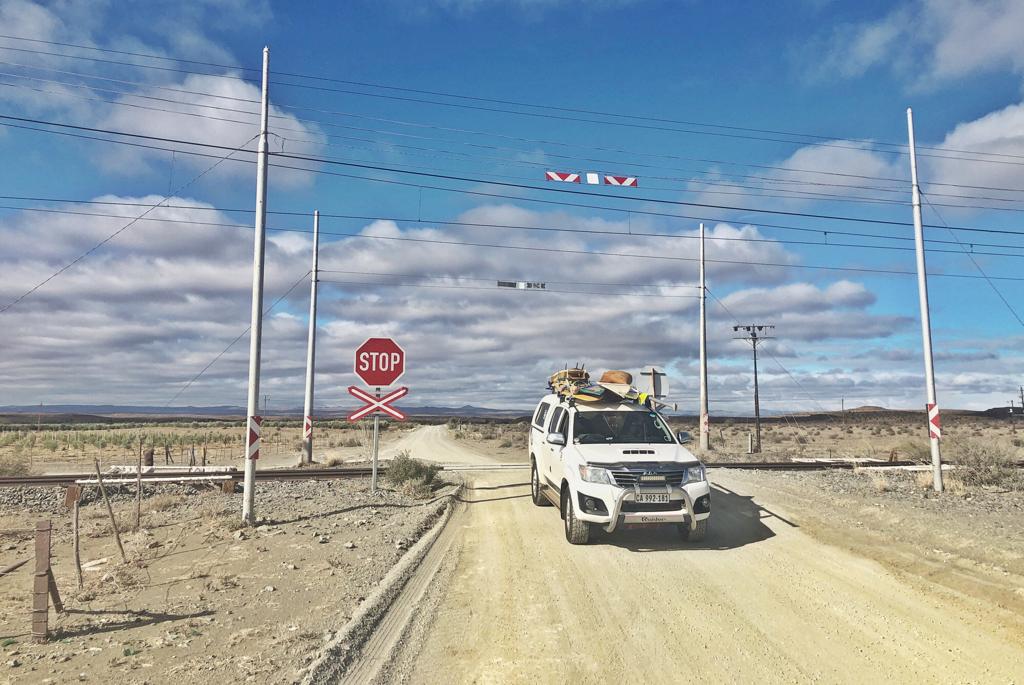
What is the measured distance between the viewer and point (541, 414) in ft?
47.7

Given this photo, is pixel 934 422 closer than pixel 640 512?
No

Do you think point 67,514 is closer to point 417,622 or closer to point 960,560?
point 417,622

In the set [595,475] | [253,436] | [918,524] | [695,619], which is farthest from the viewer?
[253,436]

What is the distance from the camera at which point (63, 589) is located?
29.1 ft

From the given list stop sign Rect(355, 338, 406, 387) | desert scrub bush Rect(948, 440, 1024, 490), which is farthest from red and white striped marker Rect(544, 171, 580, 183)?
desert scrub bush Rect(948, 440, 1024, 490)

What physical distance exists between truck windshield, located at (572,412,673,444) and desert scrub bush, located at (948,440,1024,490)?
Result: 1071 centimetres

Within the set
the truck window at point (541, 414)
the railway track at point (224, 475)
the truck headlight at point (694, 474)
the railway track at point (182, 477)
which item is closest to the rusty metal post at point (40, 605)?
the truck headlight at point (694, 474)

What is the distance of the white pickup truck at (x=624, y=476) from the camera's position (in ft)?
31.7

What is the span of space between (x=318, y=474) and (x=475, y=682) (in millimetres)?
16511

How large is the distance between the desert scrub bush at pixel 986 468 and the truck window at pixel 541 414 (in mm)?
11303

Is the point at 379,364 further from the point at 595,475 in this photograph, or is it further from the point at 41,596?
the point at 41,596

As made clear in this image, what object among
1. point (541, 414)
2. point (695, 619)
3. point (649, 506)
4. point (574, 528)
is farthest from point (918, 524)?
point (541, 414)

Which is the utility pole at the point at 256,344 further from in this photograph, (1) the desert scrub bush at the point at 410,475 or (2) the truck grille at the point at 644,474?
(2) the truck grille at the point at 644,474

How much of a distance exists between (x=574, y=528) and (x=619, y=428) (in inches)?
91.1
